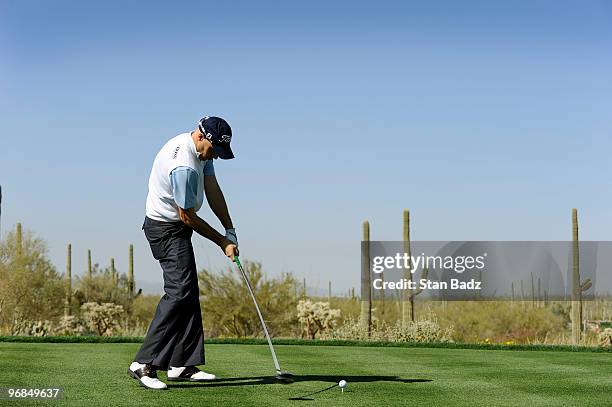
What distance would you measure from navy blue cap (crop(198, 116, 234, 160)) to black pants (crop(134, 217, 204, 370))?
2.16ft

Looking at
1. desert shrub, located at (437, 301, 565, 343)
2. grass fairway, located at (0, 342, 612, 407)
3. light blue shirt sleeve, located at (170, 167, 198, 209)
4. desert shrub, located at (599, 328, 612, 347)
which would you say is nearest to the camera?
grass fairway, located at (0, 342, 612, 407)

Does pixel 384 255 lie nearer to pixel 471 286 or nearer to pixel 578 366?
pixel 471 286

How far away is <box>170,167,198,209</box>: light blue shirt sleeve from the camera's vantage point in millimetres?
6547

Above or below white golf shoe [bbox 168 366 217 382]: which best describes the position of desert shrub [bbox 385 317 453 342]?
below

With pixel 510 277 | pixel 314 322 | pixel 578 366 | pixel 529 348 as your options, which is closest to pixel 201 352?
pixel 578 366

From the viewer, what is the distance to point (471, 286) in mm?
29750

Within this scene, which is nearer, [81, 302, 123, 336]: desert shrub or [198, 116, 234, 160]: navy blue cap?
[198, 116, 234, 160]: navy blue cap

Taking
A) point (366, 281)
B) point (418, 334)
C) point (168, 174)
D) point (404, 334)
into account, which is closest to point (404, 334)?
point (404, 334)

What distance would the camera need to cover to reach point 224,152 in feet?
22.2

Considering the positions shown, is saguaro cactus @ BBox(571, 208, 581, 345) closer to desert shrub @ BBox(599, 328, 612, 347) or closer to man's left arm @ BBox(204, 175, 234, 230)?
desert shrub @ BBox(599, 328, 612, 347)

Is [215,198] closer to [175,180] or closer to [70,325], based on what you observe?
[175,180]

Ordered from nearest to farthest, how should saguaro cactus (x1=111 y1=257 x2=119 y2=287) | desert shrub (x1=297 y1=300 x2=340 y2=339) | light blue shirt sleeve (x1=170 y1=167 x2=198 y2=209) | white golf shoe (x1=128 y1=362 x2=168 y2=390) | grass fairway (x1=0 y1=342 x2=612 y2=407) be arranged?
grass fairway (x1=0 y1=342 x2=612 y2=407), white golf shoe (x1=128 y1=362 x2=168 y2=390), light blue shirt sleeve (x1=170 y1=167 x2=198 y2=209), desert shrub (x1=297 y1=300 x2=340 y2=339), saguaro cactus (x1=111 y1=257 x2=119 y2=287)

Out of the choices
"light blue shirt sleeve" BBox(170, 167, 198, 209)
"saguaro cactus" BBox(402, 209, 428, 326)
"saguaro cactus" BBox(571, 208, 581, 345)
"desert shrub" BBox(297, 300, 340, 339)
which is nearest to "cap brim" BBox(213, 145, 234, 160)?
"light blue shirt sleeve" BBox(170, 167, 198, 209)

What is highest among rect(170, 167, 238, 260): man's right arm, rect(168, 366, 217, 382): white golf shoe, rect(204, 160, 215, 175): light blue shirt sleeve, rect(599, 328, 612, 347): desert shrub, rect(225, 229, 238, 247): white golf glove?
rect(204, 160, 215, 175): light blue shirt sleeve
